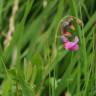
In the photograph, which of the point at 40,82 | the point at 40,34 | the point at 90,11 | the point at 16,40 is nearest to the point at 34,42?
the point at 40,34

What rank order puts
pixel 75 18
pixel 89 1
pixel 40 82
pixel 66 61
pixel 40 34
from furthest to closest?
1. pixel 89 1
2. pixel 40 34
3. pixel 66 61
4. pixel 40 82
5. pixel 75 18

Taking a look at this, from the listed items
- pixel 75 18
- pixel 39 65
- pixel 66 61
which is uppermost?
pixel 75 18

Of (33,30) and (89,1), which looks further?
(89,1)

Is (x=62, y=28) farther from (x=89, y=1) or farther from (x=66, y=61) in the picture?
(x=89, y=1)

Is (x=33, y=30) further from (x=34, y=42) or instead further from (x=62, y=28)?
(x=62, y=28)

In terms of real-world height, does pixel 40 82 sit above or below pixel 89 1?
below

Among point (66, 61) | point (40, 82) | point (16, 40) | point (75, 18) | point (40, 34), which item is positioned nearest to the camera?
point (75, 18)

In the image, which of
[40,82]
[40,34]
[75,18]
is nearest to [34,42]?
[40,34]
